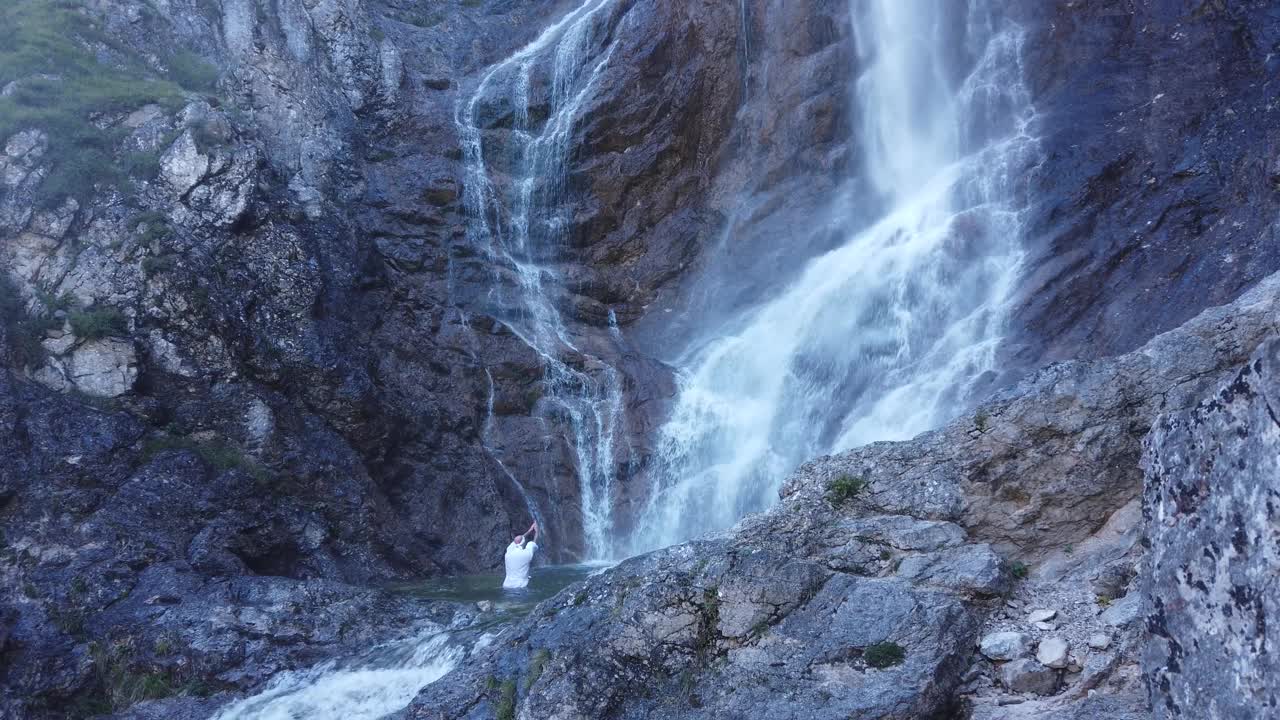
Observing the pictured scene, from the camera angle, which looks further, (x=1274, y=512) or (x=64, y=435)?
(x=64, y=435)

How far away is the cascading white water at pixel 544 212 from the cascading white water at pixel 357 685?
8058mm

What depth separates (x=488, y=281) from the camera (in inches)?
889

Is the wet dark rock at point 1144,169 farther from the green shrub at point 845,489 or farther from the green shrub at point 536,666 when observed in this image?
the green shrub at point 536,666

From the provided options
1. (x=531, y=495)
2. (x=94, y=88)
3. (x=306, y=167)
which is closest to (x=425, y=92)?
(x=306, y=167)

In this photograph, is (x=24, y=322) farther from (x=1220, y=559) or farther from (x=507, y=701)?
(x=1220, y=559)

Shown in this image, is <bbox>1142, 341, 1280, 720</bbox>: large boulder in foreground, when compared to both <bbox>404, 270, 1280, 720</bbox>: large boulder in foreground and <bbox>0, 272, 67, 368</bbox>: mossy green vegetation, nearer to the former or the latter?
<bbox>404, 270, 1280, 720</bbox>: large boulder in foreground

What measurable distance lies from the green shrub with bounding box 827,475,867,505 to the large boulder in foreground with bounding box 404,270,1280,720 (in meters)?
0.02

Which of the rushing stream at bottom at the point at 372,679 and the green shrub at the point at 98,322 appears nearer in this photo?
Result: the rushing stream at bottom at the point at 372,679

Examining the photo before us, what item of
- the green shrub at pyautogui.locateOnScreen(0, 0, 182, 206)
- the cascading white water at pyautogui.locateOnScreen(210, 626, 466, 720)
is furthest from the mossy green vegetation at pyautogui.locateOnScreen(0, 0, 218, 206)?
the cascading white water at pyautogui.locateOnScreen(210, 626, 466, 720)

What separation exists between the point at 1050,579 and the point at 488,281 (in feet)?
56.0

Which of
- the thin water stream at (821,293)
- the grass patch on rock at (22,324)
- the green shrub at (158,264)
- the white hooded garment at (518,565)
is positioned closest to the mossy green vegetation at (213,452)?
the grass patch on rock at (22,324)

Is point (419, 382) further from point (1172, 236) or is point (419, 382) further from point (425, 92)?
point (1172, 236)

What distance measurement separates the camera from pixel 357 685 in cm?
1125

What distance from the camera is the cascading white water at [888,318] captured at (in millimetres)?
17125
